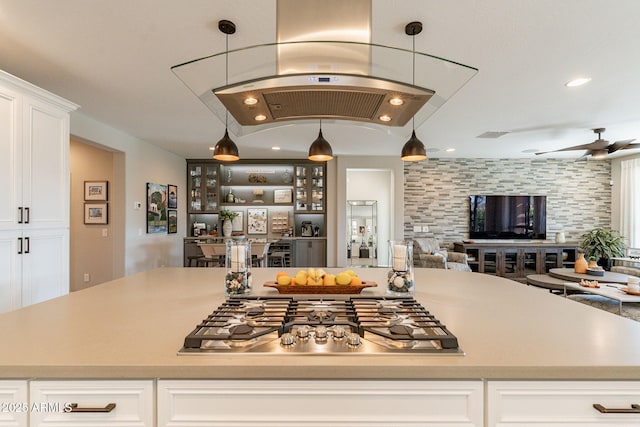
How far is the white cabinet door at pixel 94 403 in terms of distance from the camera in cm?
87

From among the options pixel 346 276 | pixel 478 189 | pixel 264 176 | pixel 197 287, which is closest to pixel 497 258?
pixel 478 189

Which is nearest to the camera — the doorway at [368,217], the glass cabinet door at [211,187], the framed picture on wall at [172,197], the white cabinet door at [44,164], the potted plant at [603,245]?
the white cabinet door at [44,164]

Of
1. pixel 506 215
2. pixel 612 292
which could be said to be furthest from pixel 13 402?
pixel 506 215

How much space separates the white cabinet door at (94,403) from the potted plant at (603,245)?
785cm

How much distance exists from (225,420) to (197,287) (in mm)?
1040

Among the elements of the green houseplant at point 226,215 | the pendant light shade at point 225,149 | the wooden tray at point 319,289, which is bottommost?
the wooden tray at point 319,289

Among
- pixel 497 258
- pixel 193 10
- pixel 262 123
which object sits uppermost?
pixel 193 10

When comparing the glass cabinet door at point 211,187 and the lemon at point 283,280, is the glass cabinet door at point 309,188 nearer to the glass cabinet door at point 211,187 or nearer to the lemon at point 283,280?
the glass cabinet door at point 211,187

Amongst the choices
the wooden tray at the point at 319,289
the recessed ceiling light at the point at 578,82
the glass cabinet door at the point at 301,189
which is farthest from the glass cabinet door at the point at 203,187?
the recessed ceiling light at the point at 578,82

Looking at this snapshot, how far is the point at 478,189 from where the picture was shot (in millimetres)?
6848

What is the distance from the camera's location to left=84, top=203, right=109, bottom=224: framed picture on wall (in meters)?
4.89

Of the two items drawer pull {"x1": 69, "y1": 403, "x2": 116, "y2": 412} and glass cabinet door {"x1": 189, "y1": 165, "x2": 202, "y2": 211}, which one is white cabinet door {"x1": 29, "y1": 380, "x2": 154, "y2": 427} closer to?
drawer pull {"x1": 69, "y1": 403, "x2": 116, "y2": 412}

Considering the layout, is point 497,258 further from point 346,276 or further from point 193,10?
point 193,10

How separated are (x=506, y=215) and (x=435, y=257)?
2562mm
